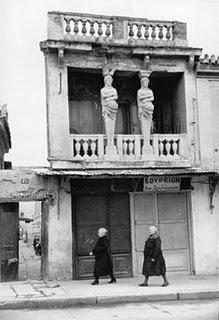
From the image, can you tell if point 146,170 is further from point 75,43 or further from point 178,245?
point 75,43

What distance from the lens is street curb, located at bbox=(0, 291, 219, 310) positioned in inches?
420

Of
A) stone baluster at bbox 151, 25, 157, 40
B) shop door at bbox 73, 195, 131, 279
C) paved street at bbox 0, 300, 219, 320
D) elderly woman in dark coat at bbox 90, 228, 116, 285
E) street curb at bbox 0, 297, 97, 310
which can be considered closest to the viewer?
paved street at bbox 0, 300, 219, 320

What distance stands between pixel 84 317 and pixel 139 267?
18.3 ft

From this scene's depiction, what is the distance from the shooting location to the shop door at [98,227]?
1454cm

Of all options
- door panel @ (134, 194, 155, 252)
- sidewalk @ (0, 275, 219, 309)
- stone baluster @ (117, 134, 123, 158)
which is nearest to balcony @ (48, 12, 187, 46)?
stone baluster @ (117, 134, 123, 158)

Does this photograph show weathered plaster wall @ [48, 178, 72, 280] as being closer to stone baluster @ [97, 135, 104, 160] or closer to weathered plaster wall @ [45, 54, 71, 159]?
weathered plaster wall @ [45, 54, 71, 159]

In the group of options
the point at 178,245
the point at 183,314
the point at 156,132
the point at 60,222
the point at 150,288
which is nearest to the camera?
the point at 183,314

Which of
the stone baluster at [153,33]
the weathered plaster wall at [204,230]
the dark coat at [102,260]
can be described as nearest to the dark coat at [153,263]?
the dark coat at [102,260]

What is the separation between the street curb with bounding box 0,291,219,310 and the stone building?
10.0 ft

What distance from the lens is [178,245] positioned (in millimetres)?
15133

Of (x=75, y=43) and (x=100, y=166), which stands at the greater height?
(x=75, y=43)

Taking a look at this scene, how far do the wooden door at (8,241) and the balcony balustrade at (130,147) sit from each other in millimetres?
2376

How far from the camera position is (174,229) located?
49.9ft

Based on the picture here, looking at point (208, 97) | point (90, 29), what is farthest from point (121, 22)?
point (208, 97)
